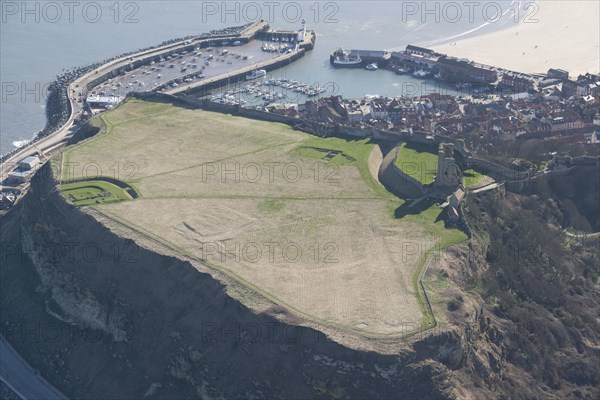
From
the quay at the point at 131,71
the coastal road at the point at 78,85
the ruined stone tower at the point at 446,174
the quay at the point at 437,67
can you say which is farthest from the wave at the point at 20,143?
the ruined stone tower at the point at 446,174

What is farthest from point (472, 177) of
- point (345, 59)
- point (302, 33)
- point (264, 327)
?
point (302, 33)

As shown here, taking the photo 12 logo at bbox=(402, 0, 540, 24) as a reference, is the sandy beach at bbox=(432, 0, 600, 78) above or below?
below

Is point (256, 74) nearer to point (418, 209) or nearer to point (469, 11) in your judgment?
point (469, 11)

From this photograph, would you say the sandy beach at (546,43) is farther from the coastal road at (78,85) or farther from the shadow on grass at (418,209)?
the shadow on grass at (418,209)

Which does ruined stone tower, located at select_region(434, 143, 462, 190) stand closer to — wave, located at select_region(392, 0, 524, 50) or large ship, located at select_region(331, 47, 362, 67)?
large ship, located at select_region(331, 47, 362, 67)

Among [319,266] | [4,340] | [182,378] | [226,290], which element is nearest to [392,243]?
[319,266]

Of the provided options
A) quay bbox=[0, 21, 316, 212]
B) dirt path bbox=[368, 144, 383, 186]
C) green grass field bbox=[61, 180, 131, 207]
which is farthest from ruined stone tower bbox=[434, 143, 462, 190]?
quay bbox=[0, 21, 316, 212]
